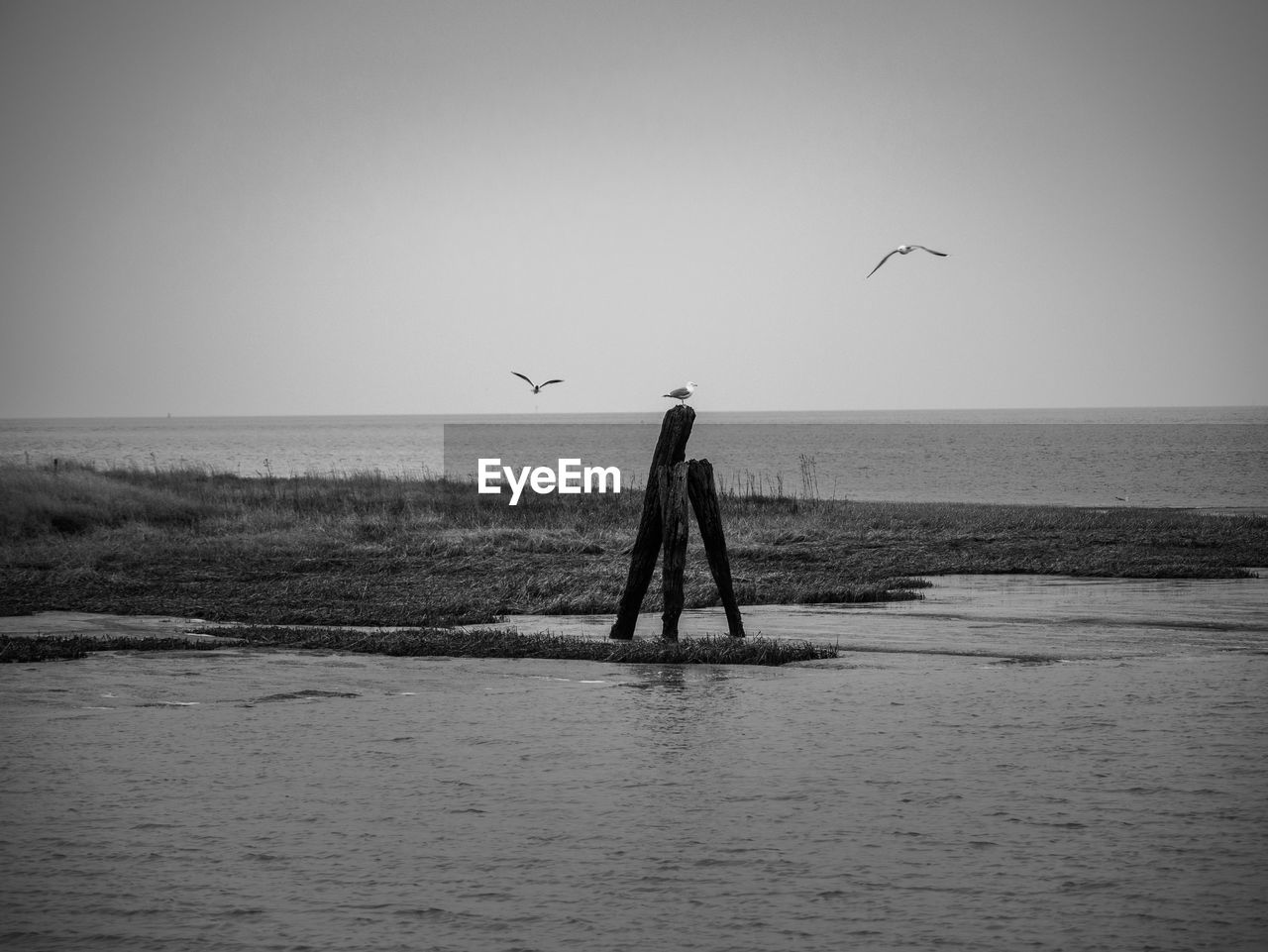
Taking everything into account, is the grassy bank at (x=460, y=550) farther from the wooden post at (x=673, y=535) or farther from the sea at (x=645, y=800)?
the sea at (x=645, y=800)

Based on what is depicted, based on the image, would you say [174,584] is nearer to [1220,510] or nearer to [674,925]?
[674,925]

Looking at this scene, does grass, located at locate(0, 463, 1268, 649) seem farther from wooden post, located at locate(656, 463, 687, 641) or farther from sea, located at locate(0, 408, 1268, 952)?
sea, located at locate(0, 408, 1268, 952)

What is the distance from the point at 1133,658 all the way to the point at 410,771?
8.69 meters

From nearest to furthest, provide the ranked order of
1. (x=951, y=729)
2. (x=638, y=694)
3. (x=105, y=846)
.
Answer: (x=105, y=846), (x=951, y=729), (x=638, y=694)

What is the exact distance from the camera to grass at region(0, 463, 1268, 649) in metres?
21.4

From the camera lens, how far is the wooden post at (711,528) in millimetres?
16016

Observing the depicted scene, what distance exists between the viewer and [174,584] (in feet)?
76.8

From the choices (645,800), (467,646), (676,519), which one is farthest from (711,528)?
(645,800)

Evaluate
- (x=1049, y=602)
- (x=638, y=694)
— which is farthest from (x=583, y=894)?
(x=1049, y=602)

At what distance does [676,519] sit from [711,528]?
0.49m

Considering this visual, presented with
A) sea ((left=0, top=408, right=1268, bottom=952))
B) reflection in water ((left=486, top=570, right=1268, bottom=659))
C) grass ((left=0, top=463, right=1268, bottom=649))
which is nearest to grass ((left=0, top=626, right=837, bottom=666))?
sea ((left=0, top=408, right=1268, bottom=952))

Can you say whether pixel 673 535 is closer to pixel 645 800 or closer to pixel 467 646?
pixel 467 646

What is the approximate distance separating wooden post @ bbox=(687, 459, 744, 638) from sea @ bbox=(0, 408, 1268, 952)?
139cm

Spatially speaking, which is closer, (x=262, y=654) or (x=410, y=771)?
(x=410, y=771)
